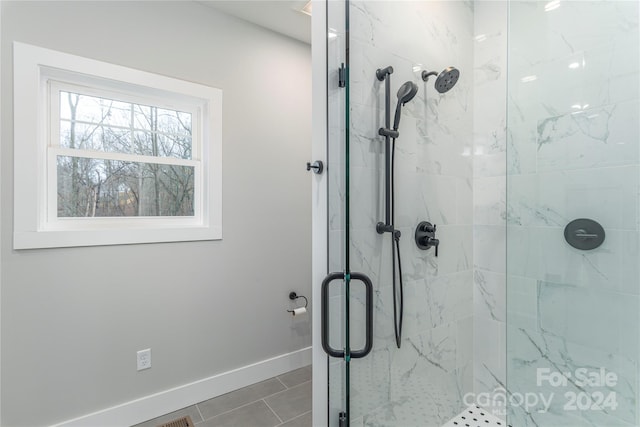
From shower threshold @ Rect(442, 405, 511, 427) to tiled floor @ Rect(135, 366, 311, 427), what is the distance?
811 mm

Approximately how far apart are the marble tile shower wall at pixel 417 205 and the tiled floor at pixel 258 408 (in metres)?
0.74

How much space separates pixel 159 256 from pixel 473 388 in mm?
2045

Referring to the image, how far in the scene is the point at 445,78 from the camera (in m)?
1.31

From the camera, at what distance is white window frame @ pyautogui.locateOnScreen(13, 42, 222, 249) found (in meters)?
1.42

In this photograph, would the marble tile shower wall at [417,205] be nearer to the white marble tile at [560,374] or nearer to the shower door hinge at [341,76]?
the shower door hinge at [341,76]

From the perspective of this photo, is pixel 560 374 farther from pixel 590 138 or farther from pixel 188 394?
pixel 188 394

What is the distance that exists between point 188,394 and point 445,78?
92.1 inches

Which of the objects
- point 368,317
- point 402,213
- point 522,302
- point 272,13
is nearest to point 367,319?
point 368,317

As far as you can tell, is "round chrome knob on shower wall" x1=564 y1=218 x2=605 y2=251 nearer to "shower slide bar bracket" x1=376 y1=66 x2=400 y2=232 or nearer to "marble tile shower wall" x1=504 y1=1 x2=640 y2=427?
"marble tile shower wall" x1=504 y1=1 x2=640 y2=427

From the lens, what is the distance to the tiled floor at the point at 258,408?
1.66 m

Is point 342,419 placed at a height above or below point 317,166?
below

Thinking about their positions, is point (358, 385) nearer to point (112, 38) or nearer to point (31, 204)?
point (31, 204)

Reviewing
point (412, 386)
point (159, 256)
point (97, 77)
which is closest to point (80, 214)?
point (159, 256)

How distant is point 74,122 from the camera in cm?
166
